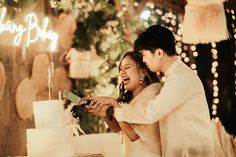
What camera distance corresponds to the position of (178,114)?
301 centimetres

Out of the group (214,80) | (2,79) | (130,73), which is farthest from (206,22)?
(2,79)

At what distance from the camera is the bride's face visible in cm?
332

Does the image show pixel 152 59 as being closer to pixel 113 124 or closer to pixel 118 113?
pixel 118 113

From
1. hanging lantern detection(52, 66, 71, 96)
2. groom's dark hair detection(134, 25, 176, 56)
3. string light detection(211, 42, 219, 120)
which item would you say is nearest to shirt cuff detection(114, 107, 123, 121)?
groom's dark hair detection(134, 25, 176, 56)

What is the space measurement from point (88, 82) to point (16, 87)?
3.52 feet

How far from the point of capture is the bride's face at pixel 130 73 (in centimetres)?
332

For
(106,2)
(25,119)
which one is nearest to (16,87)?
(25,119)

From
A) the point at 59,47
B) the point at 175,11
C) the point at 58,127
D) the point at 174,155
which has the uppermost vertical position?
the point at 175,11

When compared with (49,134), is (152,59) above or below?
above

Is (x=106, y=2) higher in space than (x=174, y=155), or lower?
higher

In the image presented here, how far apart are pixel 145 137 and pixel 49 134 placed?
2.28 feet

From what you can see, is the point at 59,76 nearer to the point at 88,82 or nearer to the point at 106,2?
the point at 88,82

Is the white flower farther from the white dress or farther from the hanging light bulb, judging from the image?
the white dress

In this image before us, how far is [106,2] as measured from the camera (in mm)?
4887
